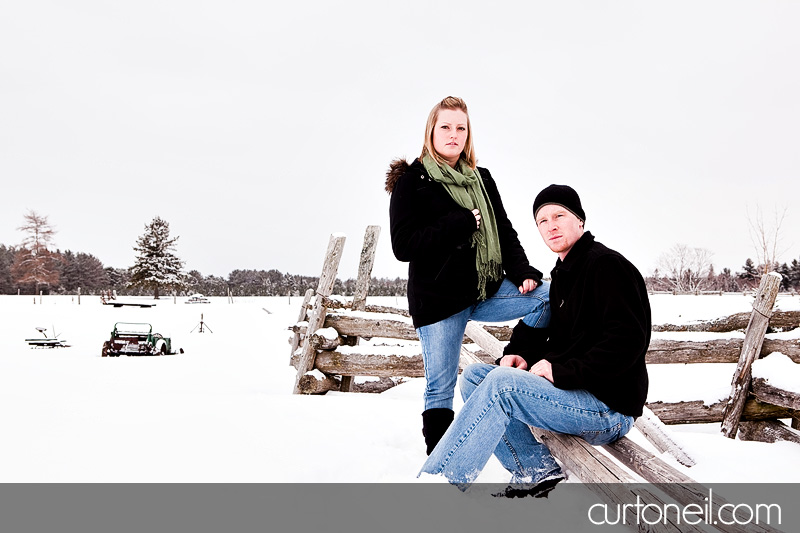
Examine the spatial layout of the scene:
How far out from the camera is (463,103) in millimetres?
3105

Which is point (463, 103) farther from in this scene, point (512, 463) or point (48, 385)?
point (48, 385)

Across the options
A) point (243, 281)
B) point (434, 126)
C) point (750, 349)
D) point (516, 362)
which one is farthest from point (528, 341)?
point (243, 281)

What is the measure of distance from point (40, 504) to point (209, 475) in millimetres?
711

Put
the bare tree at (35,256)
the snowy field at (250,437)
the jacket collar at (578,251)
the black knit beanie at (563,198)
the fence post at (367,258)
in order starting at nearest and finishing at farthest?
the jacket collar at (578,251) < the black knit beanie at (563,198) < the snowy field at (250,437) < the fence post at (367,258) < the bare tree at (35,256)

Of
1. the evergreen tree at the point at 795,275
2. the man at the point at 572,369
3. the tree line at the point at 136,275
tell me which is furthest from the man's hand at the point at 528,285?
the evergreen tree at the point at 795,275

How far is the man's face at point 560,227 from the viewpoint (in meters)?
2.52

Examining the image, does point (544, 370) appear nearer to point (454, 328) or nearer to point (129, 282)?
point (454, 328)

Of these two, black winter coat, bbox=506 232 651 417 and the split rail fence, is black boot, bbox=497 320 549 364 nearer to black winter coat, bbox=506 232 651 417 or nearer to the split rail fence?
black winter coat, bbox=506 232 651 417

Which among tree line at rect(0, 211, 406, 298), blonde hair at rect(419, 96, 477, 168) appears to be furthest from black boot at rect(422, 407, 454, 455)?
tree line at rect(0, 211, 406, 298)

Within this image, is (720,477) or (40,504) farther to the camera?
(720,477)

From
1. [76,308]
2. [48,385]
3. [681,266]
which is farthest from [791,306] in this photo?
[681,266]

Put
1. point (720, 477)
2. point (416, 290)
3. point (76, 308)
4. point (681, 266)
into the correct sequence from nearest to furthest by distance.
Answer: point (416, 290) < point (720, 477) < point (76, 308) < point (681, 266)

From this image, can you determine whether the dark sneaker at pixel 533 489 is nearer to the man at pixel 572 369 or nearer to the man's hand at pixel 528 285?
the man at pixel 572 369

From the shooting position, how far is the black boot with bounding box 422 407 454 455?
3078 mm
